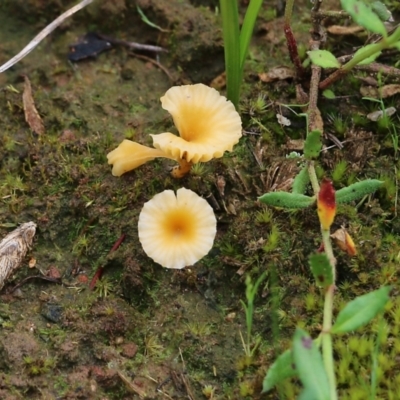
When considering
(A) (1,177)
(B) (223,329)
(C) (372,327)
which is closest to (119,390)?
(B) (223,329)

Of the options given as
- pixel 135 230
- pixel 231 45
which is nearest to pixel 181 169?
pixel 135 230

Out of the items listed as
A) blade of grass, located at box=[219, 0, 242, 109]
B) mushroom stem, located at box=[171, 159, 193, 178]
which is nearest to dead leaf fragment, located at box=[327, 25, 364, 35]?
blade of grass, located at box=[219, 0, 242, 109]

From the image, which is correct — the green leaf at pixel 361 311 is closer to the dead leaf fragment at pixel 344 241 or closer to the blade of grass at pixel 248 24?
the dead leaf fragment at pixel 344 241

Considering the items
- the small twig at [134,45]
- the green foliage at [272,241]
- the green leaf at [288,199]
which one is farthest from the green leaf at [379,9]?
the small twig at [134,45]

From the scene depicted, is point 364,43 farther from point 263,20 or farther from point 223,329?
point 223,329

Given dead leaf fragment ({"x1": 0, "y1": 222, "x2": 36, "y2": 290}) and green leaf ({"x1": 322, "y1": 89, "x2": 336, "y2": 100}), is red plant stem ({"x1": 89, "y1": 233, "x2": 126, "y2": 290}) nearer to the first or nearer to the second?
dead leaf fragment ({"x1": 0, "y1": 222, "x2": 36, "y2": 290})
